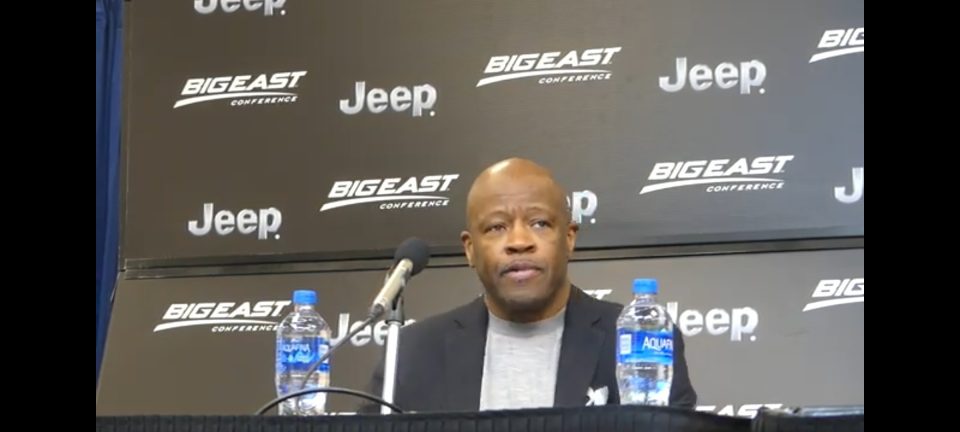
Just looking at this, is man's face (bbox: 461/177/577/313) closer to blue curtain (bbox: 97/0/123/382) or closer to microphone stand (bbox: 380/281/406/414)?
microphone stand (bbox: 380/281/406/414)

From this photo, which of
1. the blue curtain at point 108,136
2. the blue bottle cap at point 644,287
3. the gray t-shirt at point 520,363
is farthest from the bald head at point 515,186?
the blue curtain at point 108,136

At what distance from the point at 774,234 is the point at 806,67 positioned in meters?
0.49

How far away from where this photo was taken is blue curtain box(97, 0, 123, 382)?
4832mm

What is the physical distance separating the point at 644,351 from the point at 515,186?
32.9 inches

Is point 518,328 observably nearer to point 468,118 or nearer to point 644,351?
point 644,351

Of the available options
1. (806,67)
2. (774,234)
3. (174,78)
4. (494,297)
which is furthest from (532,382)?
(174,78)

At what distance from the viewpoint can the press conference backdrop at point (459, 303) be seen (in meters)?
4.04

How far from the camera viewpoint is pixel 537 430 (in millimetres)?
1902

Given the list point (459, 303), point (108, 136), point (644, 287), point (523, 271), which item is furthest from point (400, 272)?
point (108, 136)

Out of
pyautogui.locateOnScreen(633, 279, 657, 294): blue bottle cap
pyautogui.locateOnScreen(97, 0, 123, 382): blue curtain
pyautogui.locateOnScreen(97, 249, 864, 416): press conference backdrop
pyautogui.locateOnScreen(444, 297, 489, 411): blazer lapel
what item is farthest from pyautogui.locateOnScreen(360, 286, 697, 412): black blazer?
pyautogui.locateOnScreen(97, 0, 123, 382): blue curtain

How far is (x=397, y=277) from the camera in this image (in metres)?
2.68
